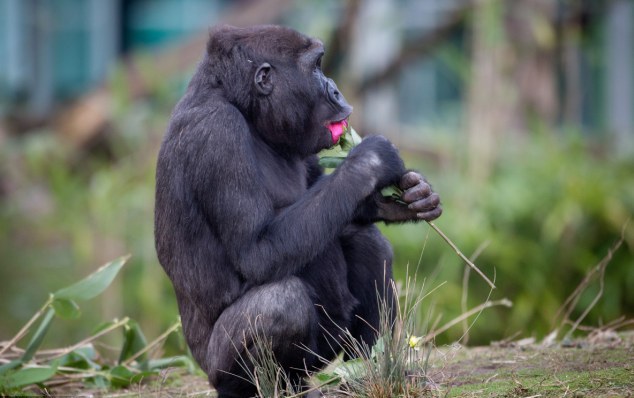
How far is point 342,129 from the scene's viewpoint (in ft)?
14.6

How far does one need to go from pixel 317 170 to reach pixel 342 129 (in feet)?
1.76

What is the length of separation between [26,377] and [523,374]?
8.17 ft

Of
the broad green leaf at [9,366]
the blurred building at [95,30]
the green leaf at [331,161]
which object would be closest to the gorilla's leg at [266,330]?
the green leaf at [331,161]

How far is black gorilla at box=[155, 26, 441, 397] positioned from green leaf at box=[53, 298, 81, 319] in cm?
77

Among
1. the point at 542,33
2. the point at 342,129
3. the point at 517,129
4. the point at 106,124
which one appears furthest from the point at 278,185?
the point at 517,129

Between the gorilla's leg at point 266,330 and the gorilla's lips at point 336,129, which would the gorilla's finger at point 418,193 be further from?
the gorilla's leg at point 266,330

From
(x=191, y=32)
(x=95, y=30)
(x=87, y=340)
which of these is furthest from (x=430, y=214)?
(x=95, y=30)

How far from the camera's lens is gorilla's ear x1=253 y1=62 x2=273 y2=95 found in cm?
436

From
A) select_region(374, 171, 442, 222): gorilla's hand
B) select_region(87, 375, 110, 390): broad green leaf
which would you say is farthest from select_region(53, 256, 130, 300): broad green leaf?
select_region(374, 171, 442, 222): gorilla's hand

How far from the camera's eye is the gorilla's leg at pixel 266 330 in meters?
4.03

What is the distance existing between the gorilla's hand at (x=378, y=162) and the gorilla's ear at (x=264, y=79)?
0.51 meters

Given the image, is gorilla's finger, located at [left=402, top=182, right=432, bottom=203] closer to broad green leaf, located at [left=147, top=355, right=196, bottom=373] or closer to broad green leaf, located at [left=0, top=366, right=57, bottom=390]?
broad green leaf, located at [left=147, top=355, right=196, bottom=373]

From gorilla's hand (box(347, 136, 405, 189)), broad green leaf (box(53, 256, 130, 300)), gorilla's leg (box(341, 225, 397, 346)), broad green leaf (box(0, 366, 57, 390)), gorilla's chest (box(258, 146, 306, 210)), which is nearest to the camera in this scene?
gorilla's hand (box(347, 136, 405, 189))

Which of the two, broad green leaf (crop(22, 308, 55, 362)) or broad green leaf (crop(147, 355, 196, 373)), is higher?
broad green leaf (crop(22, 308, 55, 362))
